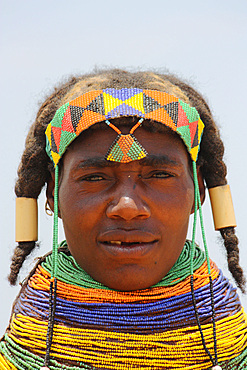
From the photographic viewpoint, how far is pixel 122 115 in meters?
2.26

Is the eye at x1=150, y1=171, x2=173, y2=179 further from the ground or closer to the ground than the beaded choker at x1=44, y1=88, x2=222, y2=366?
closer to the ground

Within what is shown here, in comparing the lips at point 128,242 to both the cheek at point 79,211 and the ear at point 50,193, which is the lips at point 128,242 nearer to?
the cheek at point 79,211

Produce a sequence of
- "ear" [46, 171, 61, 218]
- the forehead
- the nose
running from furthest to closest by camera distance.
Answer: "ear" [46, 171, 61, 218], the forehead, the nose

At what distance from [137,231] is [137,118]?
1.58ft

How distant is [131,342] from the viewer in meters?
2.28

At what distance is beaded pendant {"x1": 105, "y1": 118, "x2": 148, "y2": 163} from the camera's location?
7.32 ft

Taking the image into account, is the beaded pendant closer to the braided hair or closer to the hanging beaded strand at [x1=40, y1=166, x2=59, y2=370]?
the hanging beaded strand at [x1=40, y1=166, x2=59, y2=370]

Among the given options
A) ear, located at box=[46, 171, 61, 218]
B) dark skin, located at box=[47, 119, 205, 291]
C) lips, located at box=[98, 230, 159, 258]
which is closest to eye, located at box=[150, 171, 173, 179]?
dark skin, located at box=[47, 119, 205, 291]

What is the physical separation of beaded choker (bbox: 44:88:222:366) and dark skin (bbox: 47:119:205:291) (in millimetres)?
47

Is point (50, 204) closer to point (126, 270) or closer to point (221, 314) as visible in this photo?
point (126, 270)

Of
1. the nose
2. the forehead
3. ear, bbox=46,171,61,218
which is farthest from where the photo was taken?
ear, bbox=46,171,61,218

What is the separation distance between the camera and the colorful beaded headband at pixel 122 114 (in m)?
2.24

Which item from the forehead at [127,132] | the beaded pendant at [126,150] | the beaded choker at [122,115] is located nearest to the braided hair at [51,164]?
the beaded choker at [122,115]

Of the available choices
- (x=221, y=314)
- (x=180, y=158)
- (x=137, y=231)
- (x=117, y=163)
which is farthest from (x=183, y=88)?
(x=221, y=314)
